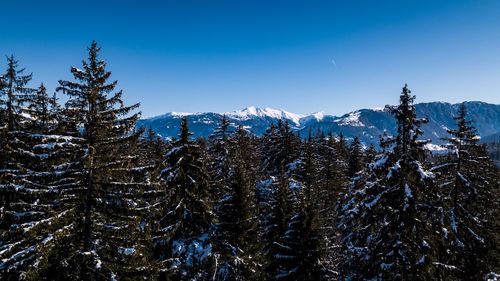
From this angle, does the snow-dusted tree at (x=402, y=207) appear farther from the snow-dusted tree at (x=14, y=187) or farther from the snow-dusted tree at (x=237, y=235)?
the snow-dusted tree at (x=14, y=187)

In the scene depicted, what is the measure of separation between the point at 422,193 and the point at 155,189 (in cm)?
1169

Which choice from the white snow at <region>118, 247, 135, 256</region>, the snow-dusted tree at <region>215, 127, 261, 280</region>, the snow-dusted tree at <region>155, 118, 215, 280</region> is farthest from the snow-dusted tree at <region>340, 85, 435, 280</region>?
the white snow at <region>118, 247, 135, 256</region>

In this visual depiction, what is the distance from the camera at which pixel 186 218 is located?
21781 millimetres

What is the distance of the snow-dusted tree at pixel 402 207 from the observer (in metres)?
15.3

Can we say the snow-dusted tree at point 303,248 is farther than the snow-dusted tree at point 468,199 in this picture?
Yes

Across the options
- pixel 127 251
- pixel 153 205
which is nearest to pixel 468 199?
pixel 153 205

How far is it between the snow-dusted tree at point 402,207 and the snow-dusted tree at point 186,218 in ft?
32.2

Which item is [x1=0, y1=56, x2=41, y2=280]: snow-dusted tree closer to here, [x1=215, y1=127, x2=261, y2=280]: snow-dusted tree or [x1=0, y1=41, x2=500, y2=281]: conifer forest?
[x1=0, y1=41, x2=500, y2=281]: conifer forest

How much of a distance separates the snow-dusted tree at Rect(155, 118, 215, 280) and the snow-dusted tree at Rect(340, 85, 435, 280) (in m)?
9.82

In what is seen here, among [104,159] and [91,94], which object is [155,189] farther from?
[91,94]

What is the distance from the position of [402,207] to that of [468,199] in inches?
357

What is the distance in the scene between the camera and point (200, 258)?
2111 cm

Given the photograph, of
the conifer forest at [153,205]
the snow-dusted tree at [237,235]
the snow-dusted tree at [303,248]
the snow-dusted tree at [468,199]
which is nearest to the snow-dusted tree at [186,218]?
the conifer forest at [153,205]

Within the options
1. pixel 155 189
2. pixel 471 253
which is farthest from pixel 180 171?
pixel 471 253
